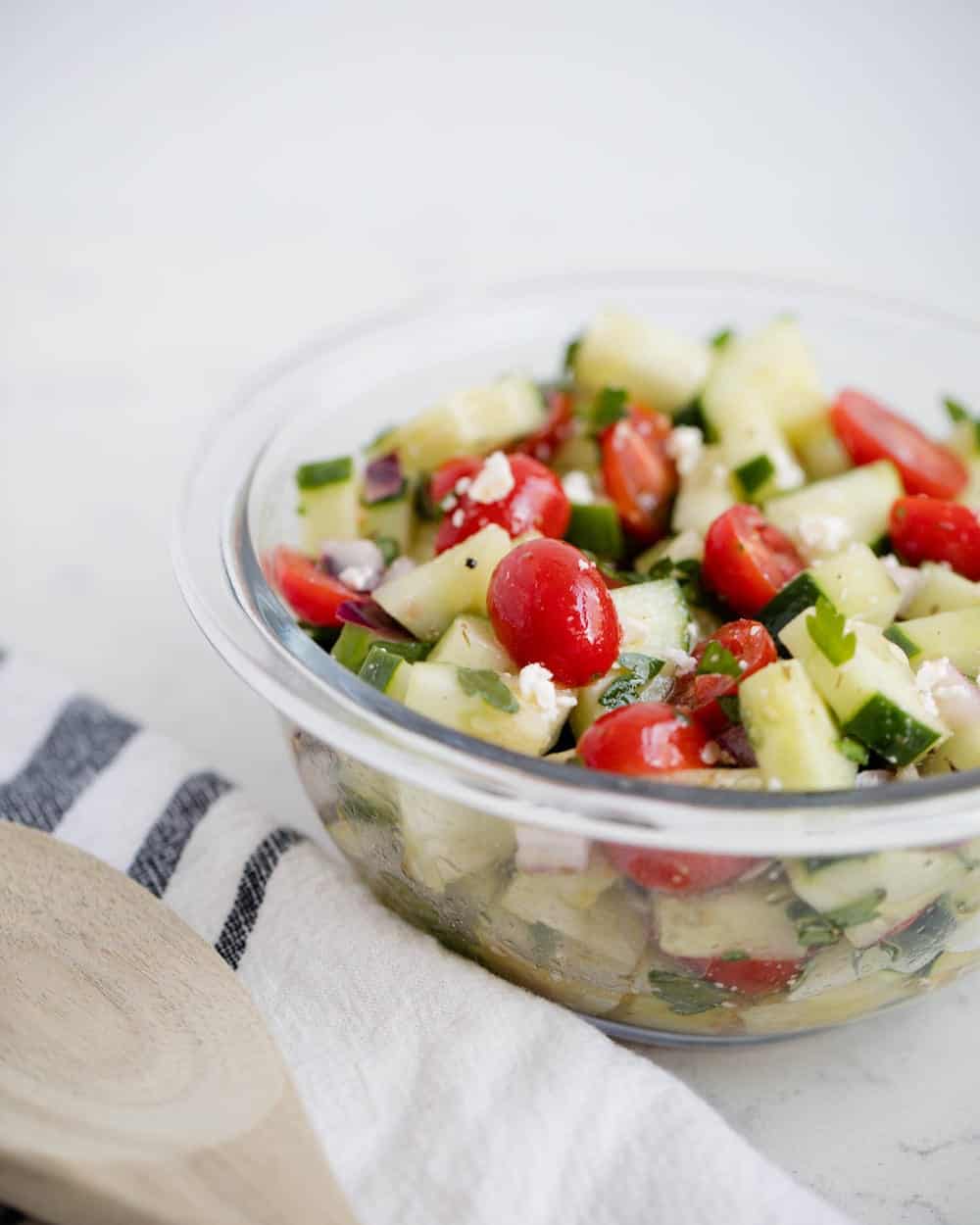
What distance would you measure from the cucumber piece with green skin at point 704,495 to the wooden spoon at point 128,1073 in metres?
0.96

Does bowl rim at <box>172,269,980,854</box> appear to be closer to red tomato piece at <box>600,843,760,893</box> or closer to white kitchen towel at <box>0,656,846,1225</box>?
red tomato piece at <box>600,843,760,893</box>

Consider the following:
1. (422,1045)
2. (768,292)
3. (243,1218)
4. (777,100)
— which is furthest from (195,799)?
(777,100)

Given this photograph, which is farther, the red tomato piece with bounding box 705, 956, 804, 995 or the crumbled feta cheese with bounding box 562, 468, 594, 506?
the crumbled feta cheese with bounding box 562, 468, 594, 506

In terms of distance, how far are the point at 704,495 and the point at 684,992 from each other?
0.84 m

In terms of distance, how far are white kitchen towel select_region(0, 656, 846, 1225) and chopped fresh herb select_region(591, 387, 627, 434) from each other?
83 centimetres

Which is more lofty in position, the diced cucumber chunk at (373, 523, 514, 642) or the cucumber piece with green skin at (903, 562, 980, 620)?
the diced cucumber chunk at (373, 523, 514, 642)

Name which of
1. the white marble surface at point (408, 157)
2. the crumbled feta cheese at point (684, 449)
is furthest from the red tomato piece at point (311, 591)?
the white marble surface at point (408, 157)

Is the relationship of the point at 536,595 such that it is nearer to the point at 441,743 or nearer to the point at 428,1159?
the point at 441,743

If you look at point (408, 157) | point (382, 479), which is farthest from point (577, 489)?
point (408, 157)

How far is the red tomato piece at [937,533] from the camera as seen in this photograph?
194 cm

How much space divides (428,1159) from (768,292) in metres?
1.72

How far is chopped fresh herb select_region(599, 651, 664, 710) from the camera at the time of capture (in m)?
1.62

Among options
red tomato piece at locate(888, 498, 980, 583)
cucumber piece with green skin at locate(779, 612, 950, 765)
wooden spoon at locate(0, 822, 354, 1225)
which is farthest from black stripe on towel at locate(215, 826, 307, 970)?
red tomato piece at locate(888, 498, 980, 583)

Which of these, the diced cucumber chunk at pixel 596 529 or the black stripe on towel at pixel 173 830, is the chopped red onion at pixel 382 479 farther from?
the black stripe on towel at pixel 173 830
